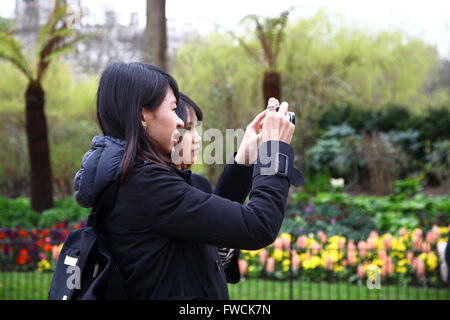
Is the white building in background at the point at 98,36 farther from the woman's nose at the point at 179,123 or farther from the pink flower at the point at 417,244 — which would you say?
the woman's nose at the point at 179,123

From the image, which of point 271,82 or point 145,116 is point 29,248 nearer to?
point 271,82

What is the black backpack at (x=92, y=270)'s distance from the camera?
4.25 ft

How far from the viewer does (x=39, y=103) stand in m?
8.78

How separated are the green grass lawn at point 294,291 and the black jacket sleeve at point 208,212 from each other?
13.0ft

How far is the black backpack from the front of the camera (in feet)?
4.25

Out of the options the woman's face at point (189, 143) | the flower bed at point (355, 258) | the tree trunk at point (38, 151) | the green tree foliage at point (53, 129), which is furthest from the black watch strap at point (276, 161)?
the green tree foliage at point (53, 129)

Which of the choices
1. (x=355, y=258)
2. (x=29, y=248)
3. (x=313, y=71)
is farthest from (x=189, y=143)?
(x=313, y=71)

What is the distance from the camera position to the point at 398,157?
10977mm

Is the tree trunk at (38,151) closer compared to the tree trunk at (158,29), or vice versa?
the tree trunk at (158,29)

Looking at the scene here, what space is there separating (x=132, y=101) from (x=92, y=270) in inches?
17.6

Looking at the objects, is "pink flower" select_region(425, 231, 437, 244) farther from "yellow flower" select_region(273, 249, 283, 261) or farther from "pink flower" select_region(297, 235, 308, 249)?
"yellow flower" select_region(273, 249, 283, 261)
